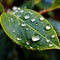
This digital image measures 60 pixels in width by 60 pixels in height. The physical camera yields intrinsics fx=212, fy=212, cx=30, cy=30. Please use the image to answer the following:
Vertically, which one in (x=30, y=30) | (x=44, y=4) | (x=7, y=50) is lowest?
(x=7, y=50)

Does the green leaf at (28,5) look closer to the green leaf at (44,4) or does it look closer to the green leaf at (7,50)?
the green leaf at (44,4)

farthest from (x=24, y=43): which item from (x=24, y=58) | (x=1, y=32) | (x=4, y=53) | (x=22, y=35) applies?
(x=4, y=53)

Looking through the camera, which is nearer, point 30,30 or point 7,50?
point 30,30

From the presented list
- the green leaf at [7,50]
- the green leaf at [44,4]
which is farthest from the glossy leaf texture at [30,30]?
the green leaf at [44,4]

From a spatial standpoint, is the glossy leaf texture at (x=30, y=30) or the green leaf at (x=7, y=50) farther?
the green leaf at (x=7, y=50)

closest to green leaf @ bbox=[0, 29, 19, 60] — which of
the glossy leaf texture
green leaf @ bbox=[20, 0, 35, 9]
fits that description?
green leaf @ bbox=[20, 0, 35, 9]

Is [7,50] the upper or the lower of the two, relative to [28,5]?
lower

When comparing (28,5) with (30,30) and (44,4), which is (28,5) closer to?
(44,4)

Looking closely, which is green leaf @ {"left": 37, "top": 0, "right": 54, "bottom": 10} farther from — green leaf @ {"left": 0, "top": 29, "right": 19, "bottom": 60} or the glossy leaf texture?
the glossy leaf texture

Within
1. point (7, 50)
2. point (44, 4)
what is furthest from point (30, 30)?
point (44, 4)
